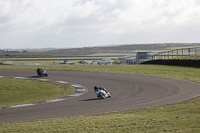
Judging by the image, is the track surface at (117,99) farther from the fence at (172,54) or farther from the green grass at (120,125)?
the fence at (172,54)

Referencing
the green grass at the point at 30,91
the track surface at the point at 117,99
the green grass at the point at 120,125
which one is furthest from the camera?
the green grass at the point at 30,91

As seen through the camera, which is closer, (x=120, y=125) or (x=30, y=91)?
(x=120, y=125)

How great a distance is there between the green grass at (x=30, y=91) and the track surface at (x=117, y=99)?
2.13 metres

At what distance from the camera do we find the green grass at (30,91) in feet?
78.3

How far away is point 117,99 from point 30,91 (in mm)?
9262

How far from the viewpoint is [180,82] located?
29.5 metres

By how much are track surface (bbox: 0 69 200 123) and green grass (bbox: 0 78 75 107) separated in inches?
84.0

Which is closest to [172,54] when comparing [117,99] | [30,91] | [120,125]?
[30,91]

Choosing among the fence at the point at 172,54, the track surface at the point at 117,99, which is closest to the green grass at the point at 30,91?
the track surface at the point at 117,99

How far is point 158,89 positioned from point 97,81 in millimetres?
7767

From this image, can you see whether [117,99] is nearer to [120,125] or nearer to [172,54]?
[120,125]

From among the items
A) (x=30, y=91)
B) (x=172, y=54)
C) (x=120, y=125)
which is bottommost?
(x=30, y=91)

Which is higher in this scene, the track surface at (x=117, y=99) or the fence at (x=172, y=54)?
the fence at (x=172, y=54)

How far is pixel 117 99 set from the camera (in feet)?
69.8
